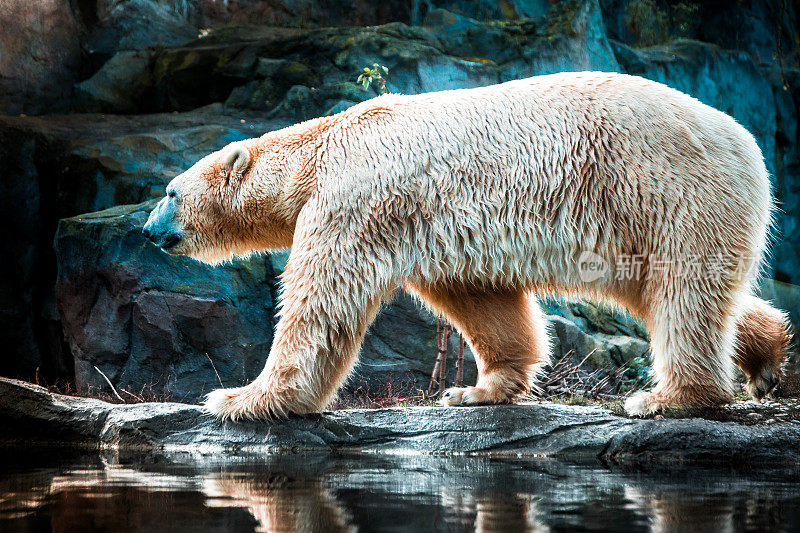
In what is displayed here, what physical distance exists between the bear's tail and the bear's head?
296 cm

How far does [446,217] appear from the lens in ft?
16.0

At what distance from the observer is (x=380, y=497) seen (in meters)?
3.19

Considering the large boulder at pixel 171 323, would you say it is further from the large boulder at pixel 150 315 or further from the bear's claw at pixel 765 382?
the bear's claw at pixel 765 382

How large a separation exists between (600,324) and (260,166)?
541 centimetres

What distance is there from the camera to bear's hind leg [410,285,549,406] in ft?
17.5

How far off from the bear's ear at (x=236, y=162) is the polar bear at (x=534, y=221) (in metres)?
0.23

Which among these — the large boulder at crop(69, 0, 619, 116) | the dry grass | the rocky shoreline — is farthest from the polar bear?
the large boulder at crop(69, 0, 619, 116)

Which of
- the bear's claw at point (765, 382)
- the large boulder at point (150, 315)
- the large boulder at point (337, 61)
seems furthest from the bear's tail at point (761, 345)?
the large boulder at point (337, 61)

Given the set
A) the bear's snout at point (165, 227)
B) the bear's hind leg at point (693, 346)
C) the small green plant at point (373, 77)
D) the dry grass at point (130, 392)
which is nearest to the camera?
the bear's hind leg at point (693, 346)

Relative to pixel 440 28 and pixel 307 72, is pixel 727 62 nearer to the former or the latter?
pixel 440 28

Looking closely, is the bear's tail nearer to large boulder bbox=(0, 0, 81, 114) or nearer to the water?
the water

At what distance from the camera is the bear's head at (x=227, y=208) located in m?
5.41

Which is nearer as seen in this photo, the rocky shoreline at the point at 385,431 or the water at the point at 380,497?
the water at the point at 380,497

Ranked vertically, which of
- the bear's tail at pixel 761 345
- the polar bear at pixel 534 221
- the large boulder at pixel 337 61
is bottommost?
the bear's tail at pixel 761 345
